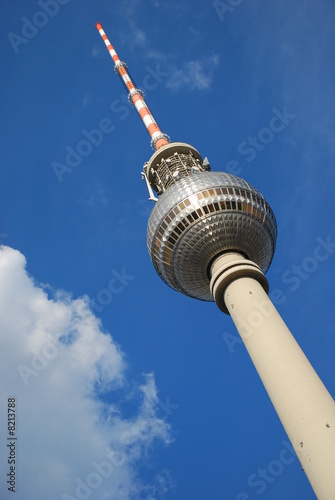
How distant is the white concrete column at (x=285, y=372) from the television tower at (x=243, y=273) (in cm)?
3

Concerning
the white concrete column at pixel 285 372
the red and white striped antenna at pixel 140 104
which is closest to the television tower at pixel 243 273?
the white concrete column at pixel 285 372

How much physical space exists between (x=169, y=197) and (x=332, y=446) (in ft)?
54.6

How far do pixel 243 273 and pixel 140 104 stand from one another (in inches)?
1137

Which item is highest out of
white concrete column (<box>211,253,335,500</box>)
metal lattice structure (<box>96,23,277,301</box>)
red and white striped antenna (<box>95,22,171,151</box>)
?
red and white striped antenna (<box>95,22,171,151</box>)

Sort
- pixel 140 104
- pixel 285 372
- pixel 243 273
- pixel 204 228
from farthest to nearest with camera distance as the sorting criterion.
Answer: pixel 140 104
pixel 204 228
pixel 243 273
pixel 285 372

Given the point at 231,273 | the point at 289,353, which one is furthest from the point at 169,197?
the point at 289,353

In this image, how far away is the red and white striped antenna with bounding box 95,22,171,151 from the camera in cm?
3834

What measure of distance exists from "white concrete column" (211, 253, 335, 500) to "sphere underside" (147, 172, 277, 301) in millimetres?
2440

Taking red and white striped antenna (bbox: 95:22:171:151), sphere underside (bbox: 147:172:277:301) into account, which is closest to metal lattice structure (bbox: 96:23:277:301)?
sphere underside (bbox: 147:172:277:301)

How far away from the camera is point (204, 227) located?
23.8 metres

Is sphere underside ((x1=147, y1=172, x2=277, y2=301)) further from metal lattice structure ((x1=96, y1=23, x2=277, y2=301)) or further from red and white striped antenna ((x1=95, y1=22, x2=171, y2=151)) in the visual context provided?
red and white striped antenna ((x1=95, y1=22, x2=171, y2=151))

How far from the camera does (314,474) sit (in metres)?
13.9

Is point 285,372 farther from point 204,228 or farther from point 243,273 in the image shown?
point 204,228

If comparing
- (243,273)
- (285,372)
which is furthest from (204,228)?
(285,372)
